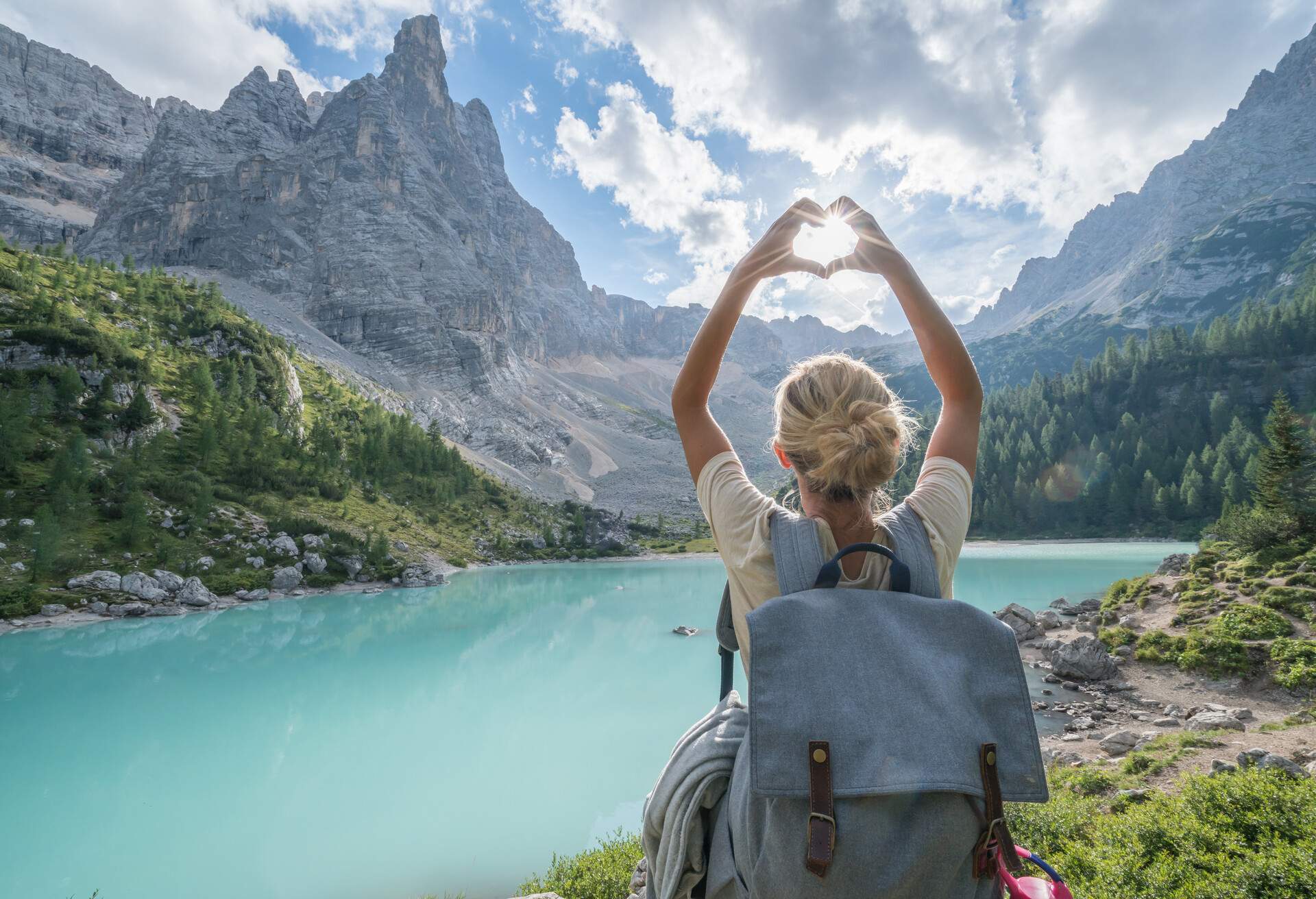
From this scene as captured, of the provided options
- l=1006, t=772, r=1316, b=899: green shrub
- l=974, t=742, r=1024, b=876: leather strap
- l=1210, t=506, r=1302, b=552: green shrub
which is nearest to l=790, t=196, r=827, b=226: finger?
l=974, t=742, r=1024, b=876: leather strap

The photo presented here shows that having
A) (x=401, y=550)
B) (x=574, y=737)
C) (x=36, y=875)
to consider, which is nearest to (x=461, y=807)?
(x=574, y=737)

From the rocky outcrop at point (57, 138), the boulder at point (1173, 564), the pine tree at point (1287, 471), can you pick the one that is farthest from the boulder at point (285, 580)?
the rocky outcrop at point (57, 138)

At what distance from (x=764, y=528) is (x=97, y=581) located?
42.9 meters

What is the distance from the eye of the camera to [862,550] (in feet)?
4.59

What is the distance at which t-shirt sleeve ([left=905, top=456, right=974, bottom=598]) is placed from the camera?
157 cm

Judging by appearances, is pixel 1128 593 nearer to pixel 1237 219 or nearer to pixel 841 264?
pixel 841 264

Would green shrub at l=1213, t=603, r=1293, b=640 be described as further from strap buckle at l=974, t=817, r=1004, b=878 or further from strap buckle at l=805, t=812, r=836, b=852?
strap buckle at l=805, t=812, r=836, b=852

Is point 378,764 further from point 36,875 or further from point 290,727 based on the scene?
point 36,875

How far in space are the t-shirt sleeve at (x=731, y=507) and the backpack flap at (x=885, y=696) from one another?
0.84ft

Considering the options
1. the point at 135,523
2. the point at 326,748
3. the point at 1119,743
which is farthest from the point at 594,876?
the point at 135,523

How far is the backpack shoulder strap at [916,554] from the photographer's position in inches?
56.4

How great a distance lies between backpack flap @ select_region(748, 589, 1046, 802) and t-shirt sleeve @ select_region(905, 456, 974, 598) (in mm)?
255

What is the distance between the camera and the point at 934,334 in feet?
6.73

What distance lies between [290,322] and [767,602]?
126728 mm
